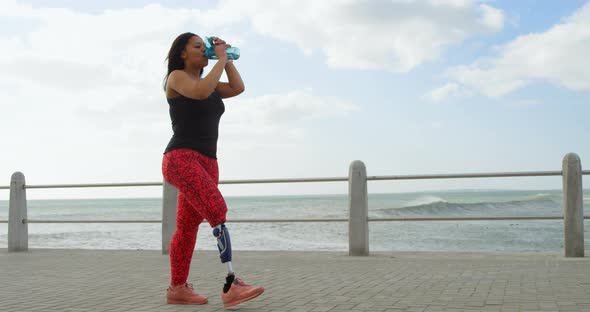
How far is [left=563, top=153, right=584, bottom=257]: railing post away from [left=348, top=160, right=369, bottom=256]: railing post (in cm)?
226

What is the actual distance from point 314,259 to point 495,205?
47854mm

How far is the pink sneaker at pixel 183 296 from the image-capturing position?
14.2 feet

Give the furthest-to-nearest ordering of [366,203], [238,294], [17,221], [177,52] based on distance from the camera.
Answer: [17,221], [366,203], [177,52], [238,294]

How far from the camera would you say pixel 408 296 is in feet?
14.9

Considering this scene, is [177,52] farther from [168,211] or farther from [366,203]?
[168,211]

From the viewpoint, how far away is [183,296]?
433 cm

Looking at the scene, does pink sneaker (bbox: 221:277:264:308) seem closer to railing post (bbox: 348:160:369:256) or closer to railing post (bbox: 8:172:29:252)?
railing post (bbox: 348:160:369:256)

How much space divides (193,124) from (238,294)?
109 cm

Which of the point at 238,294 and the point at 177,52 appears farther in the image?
the point at 177,52

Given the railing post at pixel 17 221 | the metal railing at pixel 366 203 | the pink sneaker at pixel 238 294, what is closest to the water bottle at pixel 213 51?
the pink sneaker at pixel 238 294

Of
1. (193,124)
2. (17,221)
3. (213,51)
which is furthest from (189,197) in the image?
(17,221)

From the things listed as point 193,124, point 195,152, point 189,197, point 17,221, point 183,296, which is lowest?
point 183,296

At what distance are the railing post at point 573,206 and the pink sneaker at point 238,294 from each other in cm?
473

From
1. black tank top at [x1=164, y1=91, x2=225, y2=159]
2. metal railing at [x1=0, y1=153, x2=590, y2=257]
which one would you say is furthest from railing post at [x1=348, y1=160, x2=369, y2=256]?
black tank top at [x1=164, y1=91, x2=225, y2=159]
